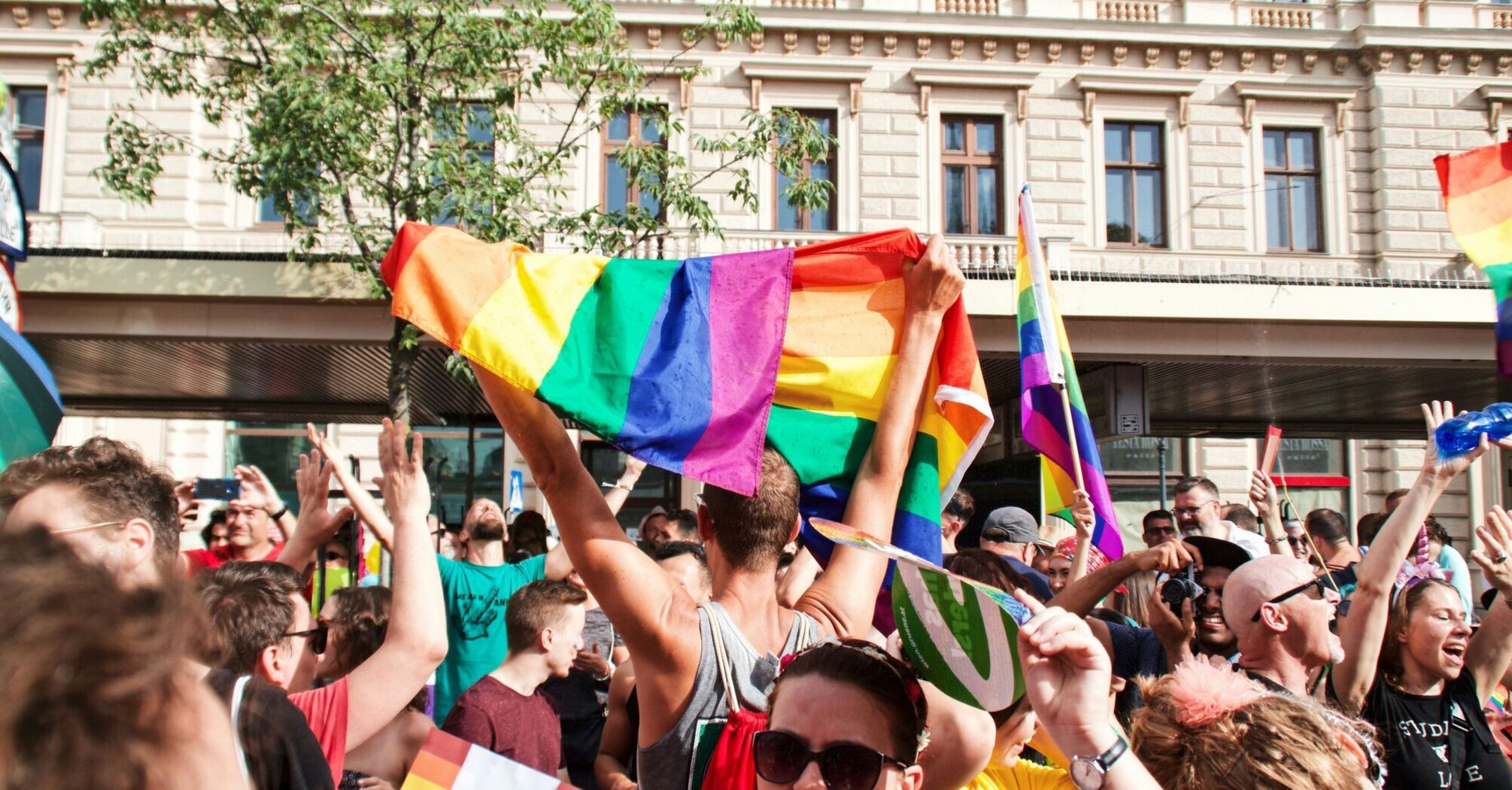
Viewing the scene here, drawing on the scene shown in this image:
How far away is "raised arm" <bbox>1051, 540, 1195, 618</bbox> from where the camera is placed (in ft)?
9.04

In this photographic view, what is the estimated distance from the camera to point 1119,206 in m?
20.3

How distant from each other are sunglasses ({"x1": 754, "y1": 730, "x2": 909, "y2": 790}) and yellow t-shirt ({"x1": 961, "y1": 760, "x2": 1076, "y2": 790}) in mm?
686

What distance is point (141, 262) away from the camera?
1210 centimetres

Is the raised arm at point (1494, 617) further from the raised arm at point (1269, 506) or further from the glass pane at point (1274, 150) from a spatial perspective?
the glass pane at point (1274, 150)

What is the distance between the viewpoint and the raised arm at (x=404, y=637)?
7.41 feet

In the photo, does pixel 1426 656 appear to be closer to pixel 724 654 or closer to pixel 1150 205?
pixel 724 654

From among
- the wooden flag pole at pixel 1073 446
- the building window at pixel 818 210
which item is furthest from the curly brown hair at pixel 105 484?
the building window at pixel 818 210

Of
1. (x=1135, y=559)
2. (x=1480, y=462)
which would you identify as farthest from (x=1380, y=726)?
(x=1480, y=462)

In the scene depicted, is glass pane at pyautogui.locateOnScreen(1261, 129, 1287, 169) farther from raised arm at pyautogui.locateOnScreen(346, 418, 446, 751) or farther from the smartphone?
raised arm at pyautogui.locateOnScreen(346, 418, 446, 751)

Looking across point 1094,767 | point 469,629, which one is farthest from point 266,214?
point 1094,767

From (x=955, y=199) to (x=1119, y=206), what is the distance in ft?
A: 9.89

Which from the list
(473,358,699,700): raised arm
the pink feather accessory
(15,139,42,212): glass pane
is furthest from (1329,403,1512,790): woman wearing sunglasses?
(15,139,42,212): glass pane

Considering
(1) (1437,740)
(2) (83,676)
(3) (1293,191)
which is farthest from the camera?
(3) (1293,191)

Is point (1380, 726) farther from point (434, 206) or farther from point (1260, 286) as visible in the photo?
point (1260, 286)
